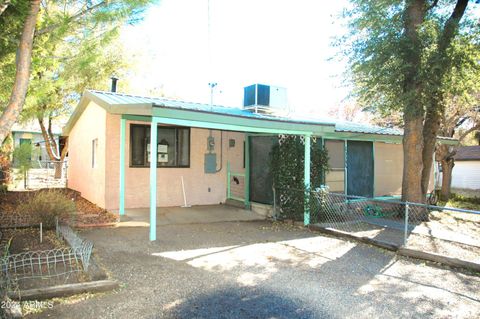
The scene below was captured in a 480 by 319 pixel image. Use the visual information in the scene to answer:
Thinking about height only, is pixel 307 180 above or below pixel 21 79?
below

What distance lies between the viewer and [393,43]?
28.5 ft

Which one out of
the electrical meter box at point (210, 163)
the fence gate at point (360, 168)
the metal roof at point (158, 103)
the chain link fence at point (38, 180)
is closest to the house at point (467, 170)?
the fence gate at point (360, 168)

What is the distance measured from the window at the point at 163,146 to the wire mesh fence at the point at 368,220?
10.6 ft

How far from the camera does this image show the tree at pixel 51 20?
12.0 feet

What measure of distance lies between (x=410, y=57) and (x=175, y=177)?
7140 millimetres

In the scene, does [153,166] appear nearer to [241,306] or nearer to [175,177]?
[241,306]

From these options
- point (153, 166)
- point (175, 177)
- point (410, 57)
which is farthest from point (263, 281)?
point (410, 57)

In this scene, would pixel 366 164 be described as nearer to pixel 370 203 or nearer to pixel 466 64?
pixel 370 203

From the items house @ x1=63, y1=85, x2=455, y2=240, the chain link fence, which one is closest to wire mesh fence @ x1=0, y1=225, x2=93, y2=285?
house @ x1=63, y1=85, x2=455, y2=240

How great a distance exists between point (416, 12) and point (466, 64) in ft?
6.08

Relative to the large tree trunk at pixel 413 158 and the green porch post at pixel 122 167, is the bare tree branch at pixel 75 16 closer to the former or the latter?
the green porch post at pixel 122 167

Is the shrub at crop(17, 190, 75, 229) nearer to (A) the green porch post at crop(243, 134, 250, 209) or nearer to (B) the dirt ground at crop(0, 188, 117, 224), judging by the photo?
(B) the dirt ground at crop(0, 188, 117, 224)

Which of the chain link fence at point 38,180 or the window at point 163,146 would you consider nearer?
the window at point 163,146

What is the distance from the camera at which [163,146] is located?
10328mm
